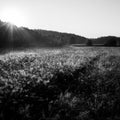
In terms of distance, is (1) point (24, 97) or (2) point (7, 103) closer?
(2) point (7, 103)

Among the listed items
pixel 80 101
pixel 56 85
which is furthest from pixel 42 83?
pixel 80 101

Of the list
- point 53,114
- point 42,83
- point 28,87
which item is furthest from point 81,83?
point 53,114

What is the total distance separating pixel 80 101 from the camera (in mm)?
5312

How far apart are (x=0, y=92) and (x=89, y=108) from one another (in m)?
2.97

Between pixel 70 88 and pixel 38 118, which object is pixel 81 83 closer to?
pixel 70 88

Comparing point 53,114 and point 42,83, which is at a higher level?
point 42,83

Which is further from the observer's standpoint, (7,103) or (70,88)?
(70,88)

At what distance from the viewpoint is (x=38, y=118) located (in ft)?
13.6

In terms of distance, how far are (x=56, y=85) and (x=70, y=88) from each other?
0.63 meters

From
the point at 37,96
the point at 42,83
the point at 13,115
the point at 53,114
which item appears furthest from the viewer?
the point at 42,83

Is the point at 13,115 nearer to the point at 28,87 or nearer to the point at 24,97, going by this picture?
the point at 24,97

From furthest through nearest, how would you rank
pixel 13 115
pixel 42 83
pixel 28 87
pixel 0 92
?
1. pixel 42 83
2. pixel 28 87
3. pixel 0 92
4. pixel 13 115

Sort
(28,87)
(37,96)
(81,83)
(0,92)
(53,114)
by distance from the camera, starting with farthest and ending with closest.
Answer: (81,83) → (28,87) → (37,96) → (0,92) → (53,114)

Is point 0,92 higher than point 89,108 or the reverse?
higher
